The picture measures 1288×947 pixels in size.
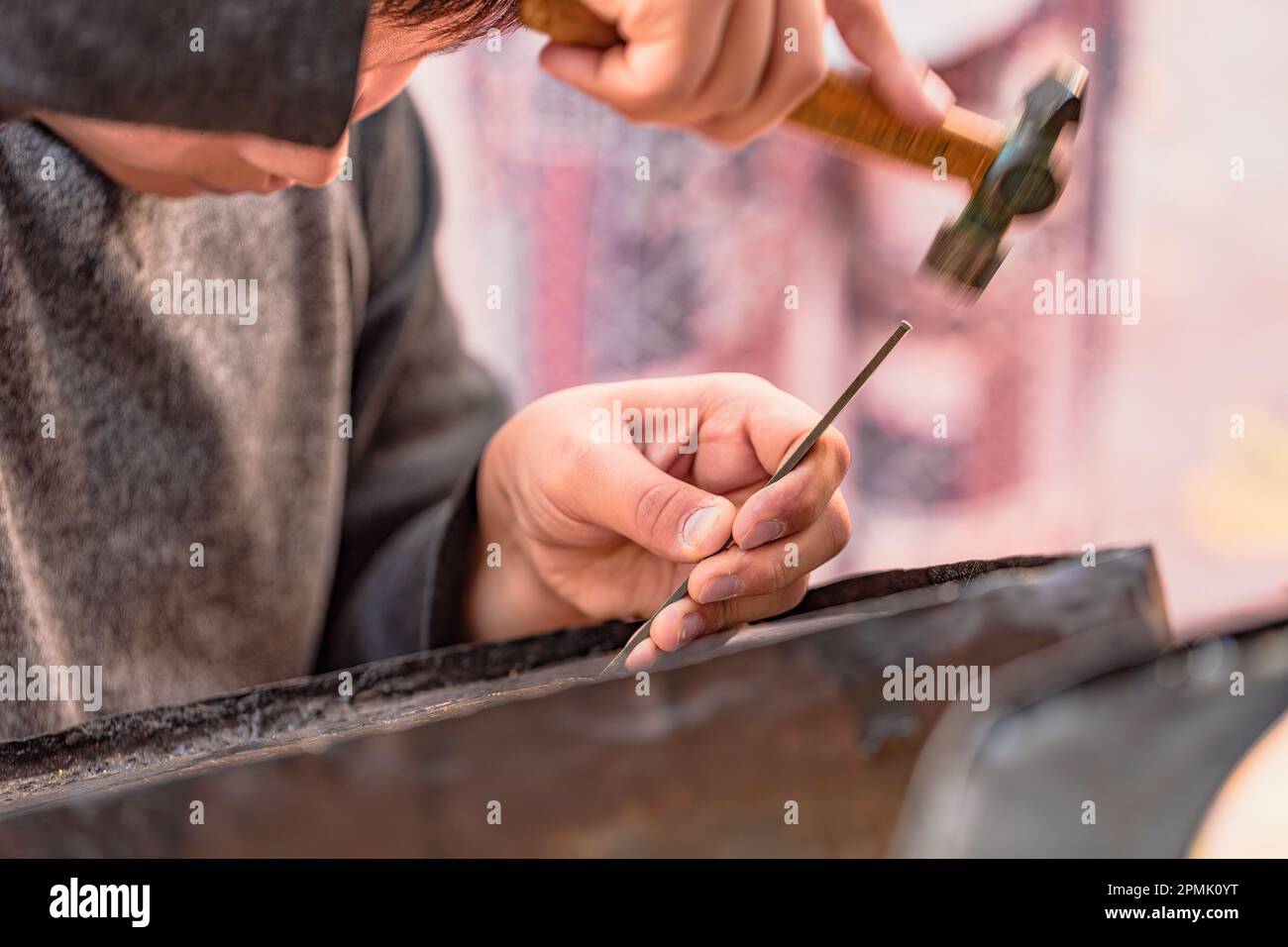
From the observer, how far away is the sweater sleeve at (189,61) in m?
0.22

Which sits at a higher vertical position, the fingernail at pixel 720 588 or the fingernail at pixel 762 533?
the fingernail at pixel 762 533

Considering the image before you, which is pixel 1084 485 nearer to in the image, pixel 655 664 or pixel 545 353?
pixel 545 353

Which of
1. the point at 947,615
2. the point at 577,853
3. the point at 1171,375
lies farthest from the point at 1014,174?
the point at 1171,375

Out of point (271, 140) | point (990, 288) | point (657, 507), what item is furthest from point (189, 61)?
point (990, 288)

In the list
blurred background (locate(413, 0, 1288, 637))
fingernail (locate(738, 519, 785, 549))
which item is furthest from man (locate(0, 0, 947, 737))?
blurred background (locate(413, 0, 1288, 637))

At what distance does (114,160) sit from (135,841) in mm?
255

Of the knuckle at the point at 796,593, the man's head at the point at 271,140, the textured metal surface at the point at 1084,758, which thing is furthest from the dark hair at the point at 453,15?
the textured metal surface at the point at 1084,758

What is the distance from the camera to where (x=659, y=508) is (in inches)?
14.3

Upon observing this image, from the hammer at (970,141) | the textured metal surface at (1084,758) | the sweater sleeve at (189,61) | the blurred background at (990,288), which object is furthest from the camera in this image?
the blurred background at (990,288)

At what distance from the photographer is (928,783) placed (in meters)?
0.47

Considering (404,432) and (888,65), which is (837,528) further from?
(404,432)

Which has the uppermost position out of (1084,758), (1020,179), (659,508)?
(1020,179)

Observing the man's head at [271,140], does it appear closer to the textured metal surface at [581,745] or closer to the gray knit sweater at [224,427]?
the gray knit sweater at [224,427]

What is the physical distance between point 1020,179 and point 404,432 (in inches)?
18.5
